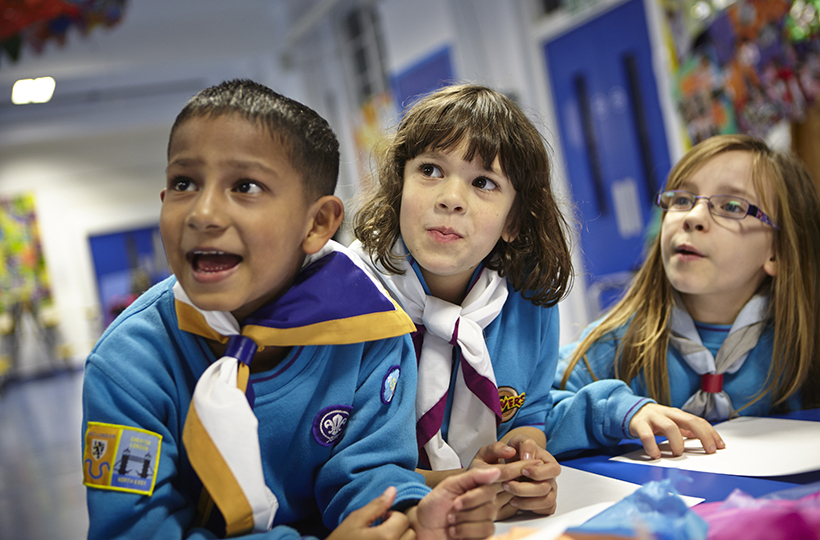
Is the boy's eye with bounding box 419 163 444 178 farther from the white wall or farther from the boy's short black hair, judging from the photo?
the white wall

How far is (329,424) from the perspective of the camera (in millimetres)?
890

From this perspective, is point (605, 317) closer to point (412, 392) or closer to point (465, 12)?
point (412, 392)

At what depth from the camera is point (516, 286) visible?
1196 mm

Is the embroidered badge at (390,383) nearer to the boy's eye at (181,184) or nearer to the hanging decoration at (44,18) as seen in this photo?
the boy's eye at (181,184)

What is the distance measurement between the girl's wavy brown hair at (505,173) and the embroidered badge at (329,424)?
0.31 meters

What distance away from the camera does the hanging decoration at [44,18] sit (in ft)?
9.26

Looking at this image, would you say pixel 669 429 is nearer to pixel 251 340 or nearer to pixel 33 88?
pixel 251 340

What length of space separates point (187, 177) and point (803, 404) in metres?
1.29

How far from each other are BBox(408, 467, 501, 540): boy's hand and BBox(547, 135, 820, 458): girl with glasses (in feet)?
1.67

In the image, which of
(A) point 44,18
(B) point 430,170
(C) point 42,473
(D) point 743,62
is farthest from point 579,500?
(A) point 44,18

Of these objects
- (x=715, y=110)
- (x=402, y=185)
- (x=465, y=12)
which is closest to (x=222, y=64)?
(x=465, y=12)

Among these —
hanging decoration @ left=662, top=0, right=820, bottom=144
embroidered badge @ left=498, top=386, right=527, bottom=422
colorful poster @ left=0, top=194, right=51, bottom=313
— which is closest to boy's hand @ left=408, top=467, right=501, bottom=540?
embroidered badge @ left=498, top=386, right=527, bottom=422

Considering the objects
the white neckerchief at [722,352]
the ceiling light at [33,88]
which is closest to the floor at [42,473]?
the white neckerchief at [722,352]

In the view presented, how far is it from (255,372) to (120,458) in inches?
7.9
